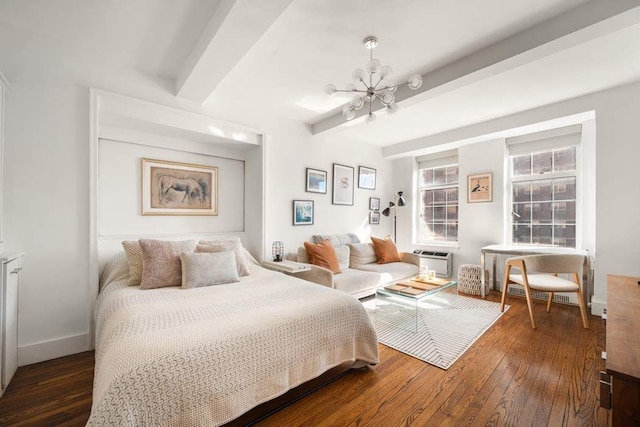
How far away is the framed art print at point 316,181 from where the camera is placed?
13.8ft

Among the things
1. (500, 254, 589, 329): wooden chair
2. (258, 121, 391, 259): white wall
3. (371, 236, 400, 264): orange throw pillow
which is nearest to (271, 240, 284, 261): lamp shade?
(258, 121, 391, 259): white wall

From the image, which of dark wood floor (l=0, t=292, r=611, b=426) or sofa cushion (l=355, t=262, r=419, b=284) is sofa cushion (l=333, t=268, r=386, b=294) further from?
dark wood floor (l=0, t=292, r=611, b=426)

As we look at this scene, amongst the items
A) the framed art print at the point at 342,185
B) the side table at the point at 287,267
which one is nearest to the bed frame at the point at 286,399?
the side table at the point at 287,267

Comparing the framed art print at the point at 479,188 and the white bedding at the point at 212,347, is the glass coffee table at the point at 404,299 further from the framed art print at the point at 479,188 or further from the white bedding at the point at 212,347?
the framed art print at the point at 479,188

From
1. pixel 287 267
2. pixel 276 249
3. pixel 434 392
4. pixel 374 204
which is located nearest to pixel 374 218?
A: pixel 374 204

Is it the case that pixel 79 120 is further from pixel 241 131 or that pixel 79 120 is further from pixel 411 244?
pixel 411 244

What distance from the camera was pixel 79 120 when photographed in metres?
2.44

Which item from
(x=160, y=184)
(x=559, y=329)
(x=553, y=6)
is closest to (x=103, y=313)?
(x=160, y=184)

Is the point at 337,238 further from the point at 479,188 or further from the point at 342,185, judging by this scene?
the point at 479,188

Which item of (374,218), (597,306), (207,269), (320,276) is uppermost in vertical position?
(374,218)

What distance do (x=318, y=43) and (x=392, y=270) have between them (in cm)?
300

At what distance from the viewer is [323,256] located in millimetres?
3660

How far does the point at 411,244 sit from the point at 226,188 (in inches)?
144

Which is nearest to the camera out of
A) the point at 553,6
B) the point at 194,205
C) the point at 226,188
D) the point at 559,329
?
the point at 553,6
